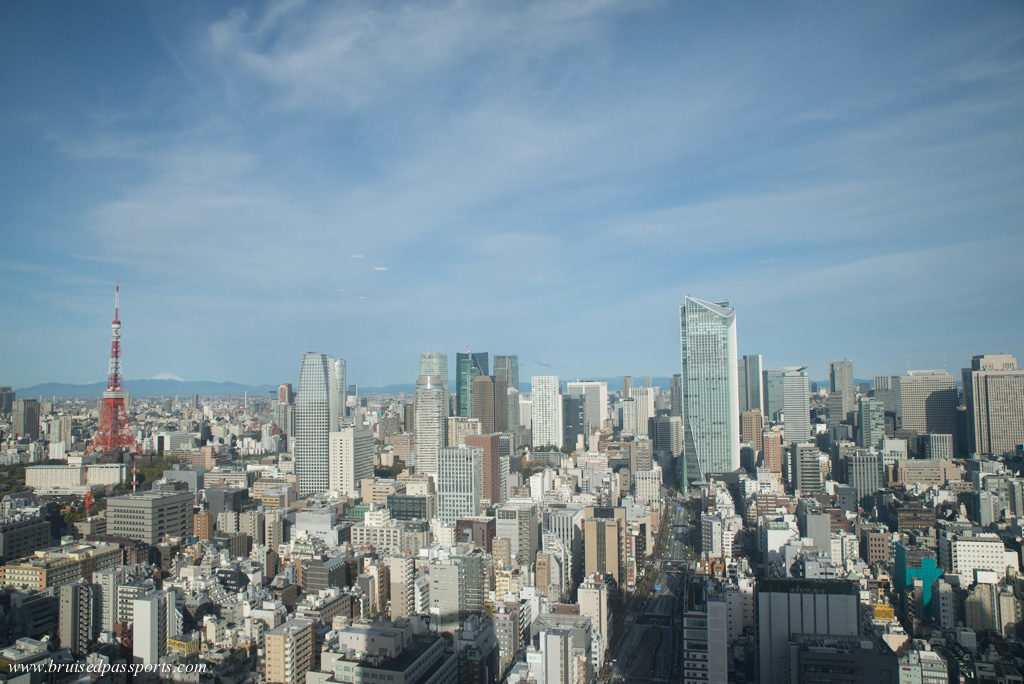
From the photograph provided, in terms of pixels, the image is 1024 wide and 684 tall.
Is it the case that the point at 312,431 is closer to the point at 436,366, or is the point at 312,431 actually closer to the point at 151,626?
the point at 436,366

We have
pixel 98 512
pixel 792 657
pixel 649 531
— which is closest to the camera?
pixel 792 657

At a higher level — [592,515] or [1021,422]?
[1021,422]

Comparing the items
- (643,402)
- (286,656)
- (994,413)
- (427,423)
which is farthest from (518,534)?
(643,402)

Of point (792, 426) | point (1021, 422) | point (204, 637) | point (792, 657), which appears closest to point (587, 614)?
point (792, 657)

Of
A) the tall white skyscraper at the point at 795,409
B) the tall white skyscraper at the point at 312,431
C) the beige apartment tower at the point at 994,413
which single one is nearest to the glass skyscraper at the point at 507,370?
the tall white skyscraper at the point at 312,431

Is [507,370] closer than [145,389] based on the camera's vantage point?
No

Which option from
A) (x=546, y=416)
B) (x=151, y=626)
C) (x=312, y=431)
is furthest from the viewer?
(x=546, y=416)

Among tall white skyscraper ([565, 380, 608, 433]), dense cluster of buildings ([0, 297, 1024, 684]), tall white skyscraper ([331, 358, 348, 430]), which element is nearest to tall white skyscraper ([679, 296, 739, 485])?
dense cluster of buildings ([0, 297, 1024, 684])

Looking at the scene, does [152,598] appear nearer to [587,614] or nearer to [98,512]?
[587,614]
